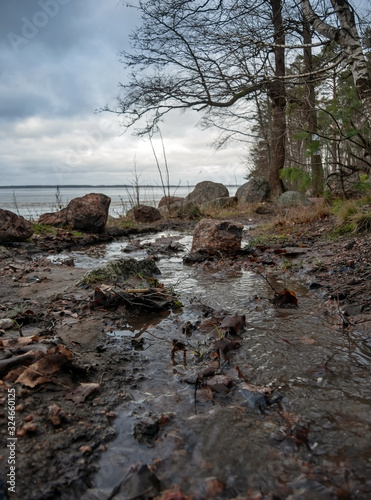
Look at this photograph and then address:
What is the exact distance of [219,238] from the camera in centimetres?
626

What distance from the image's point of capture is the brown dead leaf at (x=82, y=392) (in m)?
1.71

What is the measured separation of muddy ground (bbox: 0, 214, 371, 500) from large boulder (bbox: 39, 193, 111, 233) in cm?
464

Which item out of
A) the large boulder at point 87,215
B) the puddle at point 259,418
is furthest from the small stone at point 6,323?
the large boulder at point 87,215

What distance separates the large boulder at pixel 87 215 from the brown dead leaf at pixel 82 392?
8303mm

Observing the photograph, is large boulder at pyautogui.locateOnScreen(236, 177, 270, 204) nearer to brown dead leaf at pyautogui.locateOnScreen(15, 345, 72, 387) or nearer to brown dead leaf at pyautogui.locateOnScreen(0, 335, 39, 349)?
brown dead leaf at pyautogui.locateOnScreen(0, 335, 39, 349)

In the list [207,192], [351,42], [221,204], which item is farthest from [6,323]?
[207,192]

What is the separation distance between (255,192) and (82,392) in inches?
628

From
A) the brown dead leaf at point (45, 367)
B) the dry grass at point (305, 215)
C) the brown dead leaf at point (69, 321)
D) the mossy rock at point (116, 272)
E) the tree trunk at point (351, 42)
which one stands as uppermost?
the tree trunk at point (351, 42)

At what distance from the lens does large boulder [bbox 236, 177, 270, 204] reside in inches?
658

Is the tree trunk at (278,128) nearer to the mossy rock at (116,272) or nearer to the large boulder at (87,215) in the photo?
the large boulder at (87,215)

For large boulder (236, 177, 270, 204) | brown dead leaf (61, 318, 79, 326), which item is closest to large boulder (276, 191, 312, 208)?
large boulder (236, 177, 270, 204)

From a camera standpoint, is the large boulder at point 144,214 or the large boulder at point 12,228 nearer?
the large boulder at point 12,228

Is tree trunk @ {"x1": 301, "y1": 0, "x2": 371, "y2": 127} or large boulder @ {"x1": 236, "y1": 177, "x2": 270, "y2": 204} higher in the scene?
tree trunk @ {"x1": 301, "y1": 0, "x2": 371, "y2": 127}

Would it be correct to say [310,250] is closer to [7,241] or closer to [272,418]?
[272,418]
